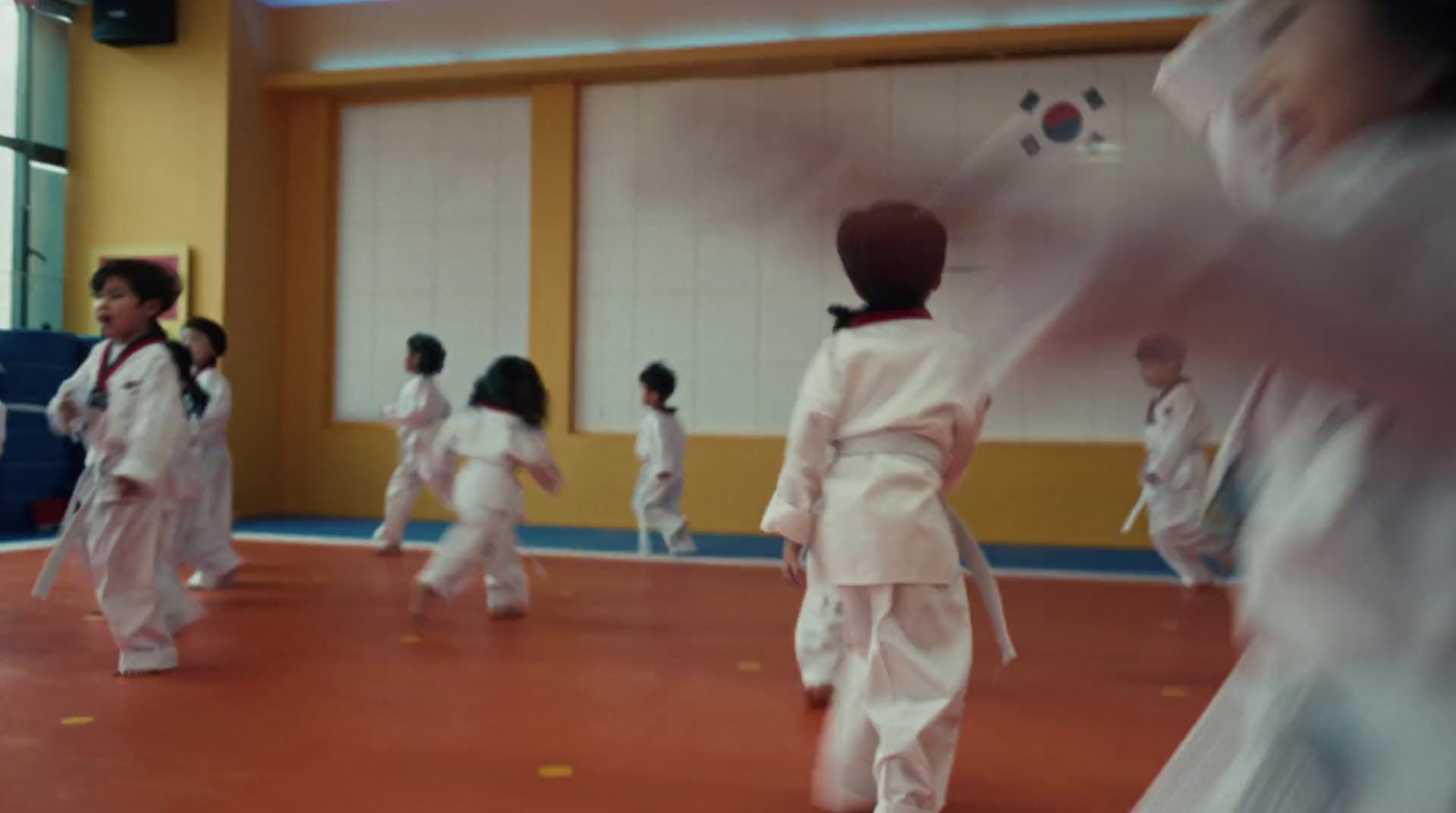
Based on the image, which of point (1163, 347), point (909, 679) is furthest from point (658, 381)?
point (1163, 347)

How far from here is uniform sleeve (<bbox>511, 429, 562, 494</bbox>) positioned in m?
5.53

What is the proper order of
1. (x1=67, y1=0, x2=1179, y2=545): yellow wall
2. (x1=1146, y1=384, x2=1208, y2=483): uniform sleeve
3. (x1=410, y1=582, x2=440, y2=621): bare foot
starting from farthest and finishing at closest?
1. (x1=67, y1=0, x2=1179, y2=545): yellow wall
2. (x1=1146, y1=384, x2=1208, y2=483): uniform sleeve
3. (x1=410, y1=582, x2=440, y2=621): bare foot

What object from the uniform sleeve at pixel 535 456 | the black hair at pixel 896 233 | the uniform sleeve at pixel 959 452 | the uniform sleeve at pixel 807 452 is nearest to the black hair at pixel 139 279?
the uniform sleeve at pixel 535 456

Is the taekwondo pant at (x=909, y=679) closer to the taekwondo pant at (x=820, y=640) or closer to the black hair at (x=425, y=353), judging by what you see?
the taekwondo pant at (x=820, y=640)

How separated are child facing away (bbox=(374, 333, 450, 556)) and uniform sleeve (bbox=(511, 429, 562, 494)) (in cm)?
227

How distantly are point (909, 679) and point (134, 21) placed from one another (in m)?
9.96

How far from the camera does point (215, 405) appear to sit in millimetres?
6395

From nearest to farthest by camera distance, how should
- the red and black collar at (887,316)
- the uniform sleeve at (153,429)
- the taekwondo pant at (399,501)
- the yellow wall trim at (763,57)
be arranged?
the red and black collar at (887,316) → the uniform sleeve at (153,429) → the taekwondo pant at (399,501) → the yellow wall trim at (763,57)

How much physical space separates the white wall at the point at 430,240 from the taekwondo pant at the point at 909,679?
8067 millimetres

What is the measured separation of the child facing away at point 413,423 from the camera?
777 centimetres

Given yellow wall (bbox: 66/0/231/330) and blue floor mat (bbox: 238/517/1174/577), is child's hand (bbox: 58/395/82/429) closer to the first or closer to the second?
blue floor mat (bbox: 238/517/1174/577)

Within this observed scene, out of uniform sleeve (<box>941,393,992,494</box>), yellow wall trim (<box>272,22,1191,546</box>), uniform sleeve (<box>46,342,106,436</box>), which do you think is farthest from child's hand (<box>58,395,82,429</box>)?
yellow wall trim (<box>272,22,1191,546</box>)

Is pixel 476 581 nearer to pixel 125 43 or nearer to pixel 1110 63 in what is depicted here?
pixel 1110 63

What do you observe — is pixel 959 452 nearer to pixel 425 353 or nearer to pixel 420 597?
pixel 420 597
